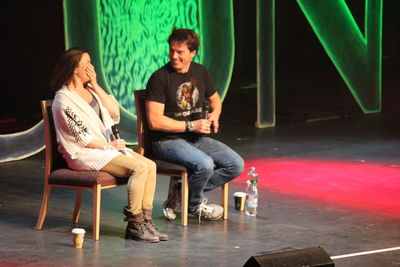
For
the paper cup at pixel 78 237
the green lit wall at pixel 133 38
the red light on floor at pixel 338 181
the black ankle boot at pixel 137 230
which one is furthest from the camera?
the green lit wall at pixel 133 38

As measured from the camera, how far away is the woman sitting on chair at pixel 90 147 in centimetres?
576

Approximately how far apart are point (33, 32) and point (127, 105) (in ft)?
4.69

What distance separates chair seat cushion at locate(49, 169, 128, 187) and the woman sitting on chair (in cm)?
4

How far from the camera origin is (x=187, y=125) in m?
6.25

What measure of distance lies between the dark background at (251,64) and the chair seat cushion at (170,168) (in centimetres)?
272

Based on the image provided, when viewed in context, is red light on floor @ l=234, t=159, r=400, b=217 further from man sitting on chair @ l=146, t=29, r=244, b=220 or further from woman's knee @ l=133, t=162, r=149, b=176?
woman's knee @ l=133, t=162, r=149, b=176

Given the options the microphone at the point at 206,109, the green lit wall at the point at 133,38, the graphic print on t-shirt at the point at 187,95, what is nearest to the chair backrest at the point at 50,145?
the graphic print on t-shirt at the point at 187,95

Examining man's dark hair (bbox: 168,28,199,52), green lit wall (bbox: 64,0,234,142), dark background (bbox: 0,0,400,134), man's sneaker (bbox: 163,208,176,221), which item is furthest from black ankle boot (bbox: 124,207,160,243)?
green lit wall (bbox: 64,0,234,142)

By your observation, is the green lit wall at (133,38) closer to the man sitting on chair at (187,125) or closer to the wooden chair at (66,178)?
the man sitting on chair at (187,125)

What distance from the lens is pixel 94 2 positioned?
29.5 ft

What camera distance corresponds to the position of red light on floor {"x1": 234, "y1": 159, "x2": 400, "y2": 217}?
22.8 ft

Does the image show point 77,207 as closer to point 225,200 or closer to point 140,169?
point 140,169

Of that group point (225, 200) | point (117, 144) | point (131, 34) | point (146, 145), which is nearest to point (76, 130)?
point (117, 144)

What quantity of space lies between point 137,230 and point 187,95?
3.71 ft
